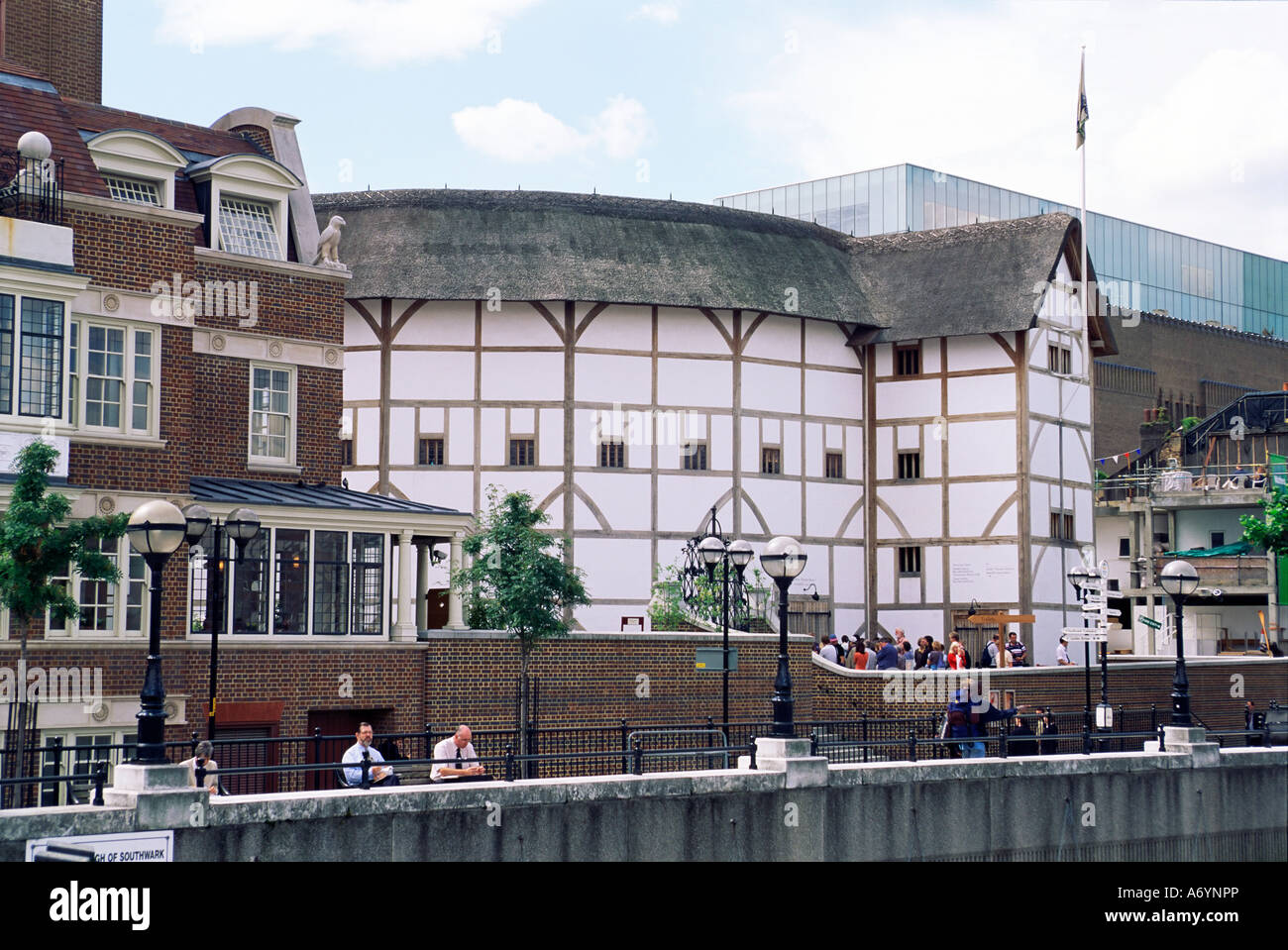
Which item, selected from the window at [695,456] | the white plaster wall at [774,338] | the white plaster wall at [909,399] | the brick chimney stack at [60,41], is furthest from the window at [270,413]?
the white plaster wall at [909,399]

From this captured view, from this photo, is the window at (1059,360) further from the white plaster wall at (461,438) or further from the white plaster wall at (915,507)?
the white plaster wall at (461,438)

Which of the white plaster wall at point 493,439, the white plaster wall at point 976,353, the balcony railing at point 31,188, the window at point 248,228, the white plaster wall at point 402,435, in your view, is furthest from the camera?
the white plaster wall at point 976,353

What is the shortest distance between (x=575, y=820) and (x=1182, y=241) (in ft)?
257

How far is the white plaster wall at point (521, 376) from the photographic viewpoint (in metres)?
44.1

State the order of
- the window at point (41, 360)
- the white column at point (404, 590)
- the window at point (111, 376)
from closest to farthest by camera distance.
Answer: the window at point (41, 360) < the window at point (111, 376) < the white column at point (404, 590)

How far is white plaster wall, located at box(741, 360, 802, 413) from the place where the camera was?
46.0m

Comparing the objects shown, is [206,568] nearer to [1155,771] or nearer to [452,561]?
[452,561]

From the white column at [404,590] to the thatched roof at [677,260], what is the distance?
568 inches

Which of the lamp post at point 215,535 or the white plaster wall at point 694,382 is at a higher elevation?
the white plaster wall at point 694,382

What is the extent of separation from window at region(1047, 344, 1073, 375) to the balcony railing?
2986cm

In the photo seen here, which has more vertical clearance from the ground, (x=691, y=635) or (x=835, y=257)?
(x=835, y=257)
